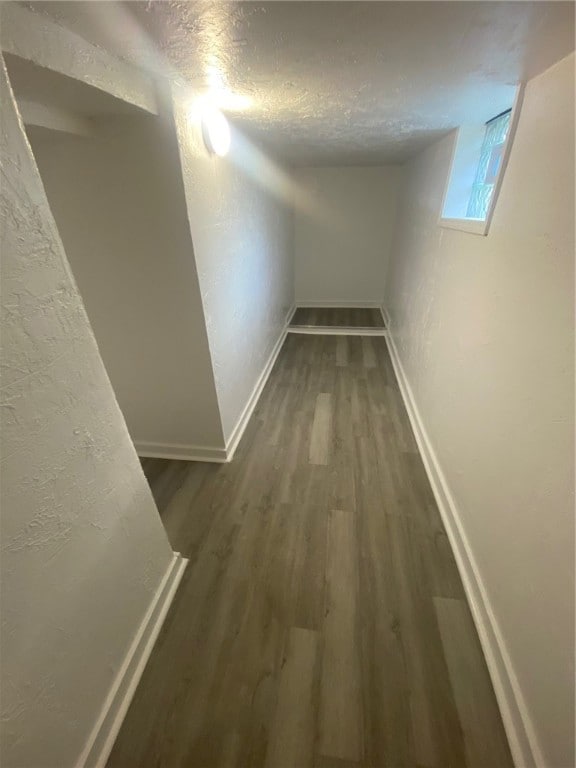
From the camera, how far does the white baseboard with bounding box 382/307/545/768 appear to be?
0.91 metres

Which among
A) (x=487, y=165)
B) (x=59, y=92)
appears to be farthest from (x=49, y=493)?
(x=487, y=165)

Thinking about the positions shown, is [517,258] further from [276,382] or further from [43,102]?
[276,382]

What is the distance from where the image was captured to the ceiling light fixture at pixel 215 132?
1402 millimetres

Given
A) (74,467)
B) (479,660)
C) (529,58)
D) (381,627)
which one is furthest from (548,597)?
(529,58)

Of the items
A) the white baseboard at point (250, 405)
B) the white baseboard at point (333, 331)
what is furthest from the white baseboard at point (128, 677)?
the white baseboard at point (333, 331)

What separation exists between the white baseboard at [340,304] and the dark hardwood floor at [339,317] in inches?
2.3

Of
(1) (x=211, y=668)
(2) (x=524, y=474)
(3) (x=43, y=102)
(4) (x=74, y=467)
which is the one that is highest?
(3) (x=43, y=102)

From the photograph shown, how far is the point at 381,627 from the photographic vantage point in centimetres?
120

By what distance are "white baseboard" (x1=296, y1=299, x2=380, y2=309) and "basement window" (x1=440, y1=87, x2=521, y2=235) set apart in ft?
8.35

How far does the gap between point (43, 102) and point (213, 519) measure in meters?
1.76

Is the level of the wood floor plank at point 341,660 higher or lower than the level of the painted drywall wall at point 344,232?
lower

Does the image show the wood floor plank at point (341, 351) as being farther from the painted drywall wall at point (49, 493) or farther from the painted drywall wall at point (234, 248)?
the painted drywall wall at point (49, 493)

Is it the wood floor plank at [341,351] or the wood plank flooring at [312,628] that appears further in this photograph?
the wood floor plank at [341,351]

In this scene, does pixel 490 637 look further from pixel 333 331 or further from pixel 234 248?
pixel 333 331
